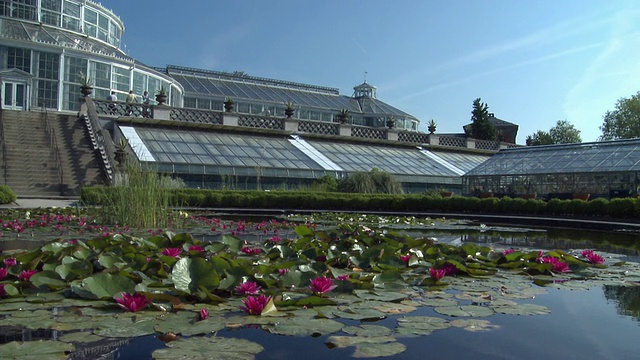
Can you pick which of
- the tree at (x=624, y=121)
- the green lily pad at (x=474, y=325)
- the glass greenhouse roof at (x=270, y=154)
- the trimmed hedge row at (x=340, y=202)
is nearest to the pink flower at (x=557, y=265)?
the green lily pad at (x=474, y=325)

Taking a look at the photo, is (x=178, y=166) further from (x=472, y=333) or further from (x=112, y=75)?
(x=472, y=333)

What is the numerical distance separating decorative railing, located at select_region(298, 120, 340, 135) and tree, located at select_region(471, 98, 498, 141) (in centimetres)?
2267

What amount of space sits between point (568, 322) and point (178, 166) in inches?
807

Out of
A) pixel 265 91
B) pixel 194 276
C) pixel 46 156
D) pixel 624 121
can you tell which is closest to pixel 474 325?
pixel 194 276

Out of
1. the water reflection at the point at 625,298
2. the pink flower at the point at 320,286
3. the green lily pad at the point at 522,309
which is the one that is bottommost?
the water reflection at the point at 625,298

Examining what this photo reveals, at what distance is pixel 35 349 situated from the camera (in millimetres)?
2342

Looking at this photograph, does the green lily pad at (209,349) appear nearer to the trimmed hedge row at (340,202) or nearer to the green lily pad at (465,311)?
the green lily pad at (465,311)

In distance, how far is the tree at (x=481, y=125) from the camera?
164ft

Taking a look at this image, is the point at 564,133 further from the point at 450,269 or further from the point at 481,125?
the point at 450,269

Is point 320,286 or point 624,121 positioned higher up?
point 624,121

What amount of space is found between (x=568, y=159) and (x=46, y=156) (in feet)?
77.6

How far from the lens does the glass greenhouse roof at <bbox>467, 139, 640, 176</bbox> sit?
942 inches

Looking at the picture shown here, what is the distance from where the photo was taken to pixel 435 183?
29.0 meters

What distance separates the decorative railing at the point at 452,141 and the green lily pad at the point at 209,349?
34.8m
